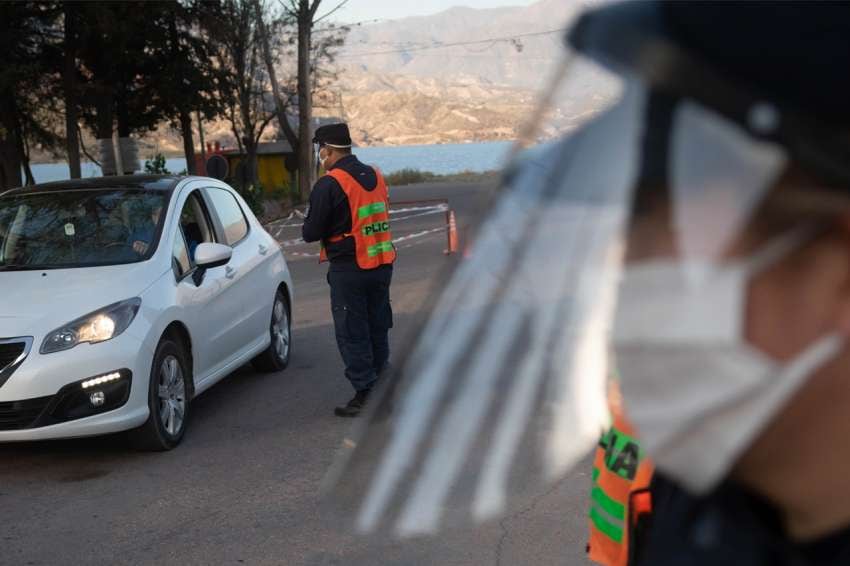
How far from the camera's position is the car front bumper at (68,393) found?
19.9 feet

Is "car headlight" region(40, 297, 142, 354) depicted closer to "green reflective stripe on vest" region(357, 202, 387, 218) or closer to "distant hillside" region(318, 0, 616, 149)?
"green reflective stripe on vest" region(357, 202, 387, 218)

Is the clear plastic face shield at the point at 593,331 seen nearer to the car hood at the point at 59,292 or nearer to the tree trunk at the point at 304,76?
the car hood at the point at 59,292

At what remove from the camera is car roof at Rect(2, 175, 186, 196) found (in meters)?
7.89

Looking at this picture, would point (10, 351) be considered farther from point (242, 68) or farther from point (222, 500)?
point (242, 68)

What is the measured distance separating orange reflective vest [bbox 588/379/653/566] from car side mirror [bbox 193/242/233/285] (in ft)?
16.9

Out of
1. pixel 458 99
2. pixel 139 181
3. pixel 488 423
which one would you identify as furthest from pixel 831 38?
pixel 139 181

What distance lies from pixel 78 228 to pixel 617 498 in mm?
5908

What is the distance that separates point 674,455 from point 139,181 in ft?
24.4

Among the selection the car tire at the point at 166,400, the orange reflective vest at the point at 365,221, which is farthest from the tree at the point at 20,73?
the car tire at the point at 166,400

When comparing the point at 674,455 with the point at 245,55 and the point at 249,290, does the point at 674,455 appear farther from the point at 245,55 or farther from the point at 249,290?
the point at 245,55

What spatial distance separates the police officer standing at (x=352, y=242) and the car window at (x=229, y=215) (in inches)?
45.7

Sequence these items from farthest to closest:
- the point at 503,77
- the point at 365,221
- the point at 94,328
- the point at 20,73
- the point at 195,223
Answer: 1. the point at 20,73
2. the point at 195,223
3. the point at 365,221
4. the point at 94,328
5. the point at 503,77

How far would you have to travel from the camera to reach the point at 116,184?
802 centimetres

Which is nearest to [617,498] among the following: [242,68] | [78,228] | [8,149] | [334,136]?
[334,136]
